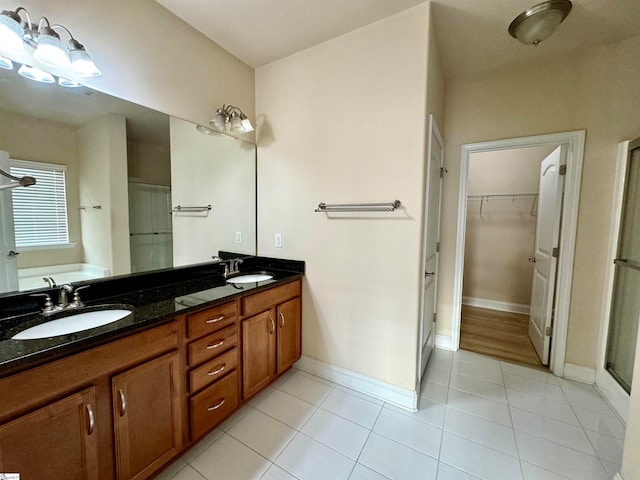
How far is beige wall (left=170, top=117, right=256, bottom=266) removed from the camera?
1.97 metres

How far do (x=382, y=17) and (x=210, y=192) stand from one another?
1.82m

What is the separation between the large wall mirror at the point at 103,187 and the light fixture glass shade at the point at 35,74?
24 millimetres

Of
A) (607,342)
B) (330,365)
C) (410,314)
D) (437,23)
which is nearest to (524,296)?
(607,342)

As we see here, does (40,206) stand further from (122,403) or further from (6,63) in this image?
(122,403)

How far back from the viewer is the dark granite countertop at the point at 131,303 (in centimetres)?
87

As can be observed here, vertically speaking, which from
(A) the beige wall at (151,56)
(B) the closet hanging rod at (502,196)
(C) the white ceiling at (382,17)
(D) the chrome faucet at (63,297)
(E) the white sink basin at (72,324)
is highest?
(C) the white ceiling at (382,17)

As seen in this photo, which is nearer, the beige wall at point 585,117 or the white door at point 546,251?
the beige wall at point 585,117

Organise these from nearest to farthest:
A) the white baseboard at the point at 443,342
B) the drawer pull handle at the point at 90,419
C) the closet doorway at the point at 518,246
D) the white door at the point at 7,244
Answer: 1. the drawer pull handle at the point at 90,419
2. the white door at the point at 7,244
3. the closet doorway at the point at 518,246
4. the white baseboard at the point at 443,342

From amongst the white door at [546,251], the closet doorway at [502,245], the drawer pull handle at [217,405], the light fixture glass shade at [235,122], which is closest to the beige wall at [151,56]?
the light fixture glass shade at [235,122]

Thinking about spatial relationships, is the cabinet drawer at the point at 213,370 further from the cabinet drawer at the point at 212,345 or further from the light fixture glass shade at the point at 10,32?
the light fixture glass shade at the point at 10,32

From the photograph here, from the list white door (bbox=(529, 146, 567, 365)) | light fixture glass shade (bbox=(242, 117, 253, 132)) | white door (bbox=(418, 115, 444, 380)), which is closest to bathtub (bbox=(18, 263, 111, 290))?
light fixture glass shade (bbox=(242, 117, 253, 132))

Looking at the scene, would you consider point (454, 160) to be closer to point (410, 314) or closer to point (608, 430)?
point (410, 314)

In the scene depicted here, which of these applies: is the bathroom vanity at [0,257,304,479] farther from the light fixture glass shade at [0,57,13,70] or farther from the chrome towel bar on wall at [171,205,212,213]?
the light fixture glass shade at [0,57,13,70]

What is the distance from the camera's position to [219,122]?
201 centimetres
